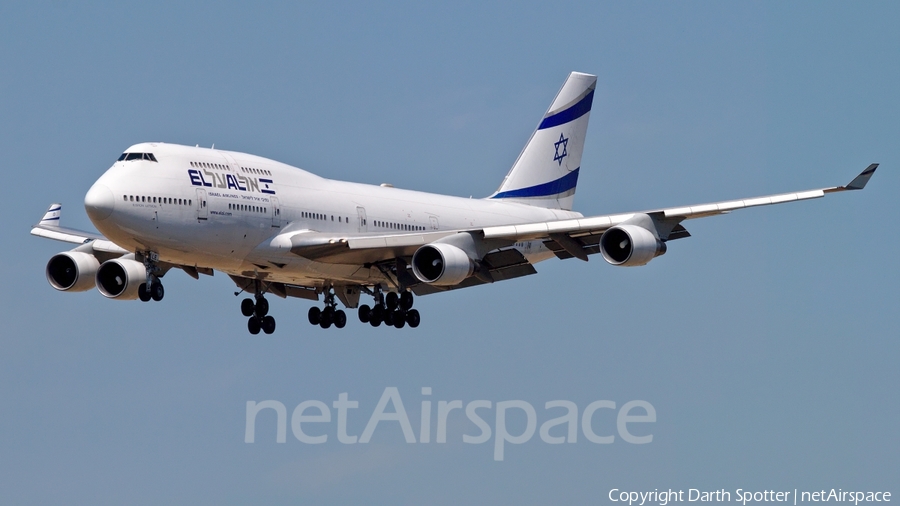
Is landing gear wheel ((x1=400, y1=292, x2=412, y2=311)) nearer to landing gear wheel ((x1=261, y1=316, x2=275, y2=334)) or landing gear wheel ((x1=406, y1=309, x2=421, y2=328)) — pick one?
landing gear wheel ((x1=406, y1=309, x2=421, y2=328))

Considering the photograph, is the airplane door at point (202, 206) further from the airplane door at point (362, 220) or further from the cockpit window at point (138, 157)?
the airplane door at point (362, 220)

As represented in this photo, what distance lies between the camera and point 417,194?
187 ft

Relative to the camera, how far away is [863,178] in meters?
45.9

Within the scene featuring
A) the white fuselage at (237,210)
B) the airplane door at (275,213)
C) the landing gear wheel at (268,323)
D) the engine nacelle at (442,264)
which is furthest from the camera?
the landing gear wheel at (268,323)

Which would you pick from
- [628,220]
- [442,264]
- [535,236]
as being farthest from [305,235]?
[628,220]

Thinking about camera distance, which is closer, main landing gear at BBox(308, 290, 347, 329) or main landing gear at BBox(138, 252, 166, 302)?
main landing gear at BBox(138, 252, 166, 302)

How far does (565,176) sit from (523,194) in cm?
295

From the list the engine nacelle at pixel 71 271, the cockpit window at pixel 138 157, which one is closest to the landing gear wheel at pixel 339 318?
the engine nacelle at pixel 71 271

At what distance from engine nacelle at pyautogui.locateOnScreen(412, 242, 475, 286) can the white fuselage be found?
11.7 ft

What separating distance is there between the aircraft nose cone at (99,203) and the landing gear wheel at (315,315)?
41.4ft

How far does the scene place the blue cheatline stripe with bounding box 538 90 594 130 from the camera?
219 ft

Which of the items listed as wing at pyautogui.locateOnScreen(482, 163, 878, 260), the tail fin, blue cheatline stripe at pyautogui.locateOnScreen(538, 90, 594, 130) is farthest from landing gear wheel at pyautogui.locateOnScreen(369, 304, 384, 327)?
blue cheatline stripe at pyautogui.locateOnScreen(538, 90, 594, 130)

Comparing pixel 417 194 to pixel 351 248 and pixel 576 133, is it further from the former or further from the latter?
pixel 576 133

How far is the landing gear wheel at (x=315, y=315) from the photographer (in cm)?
5644
